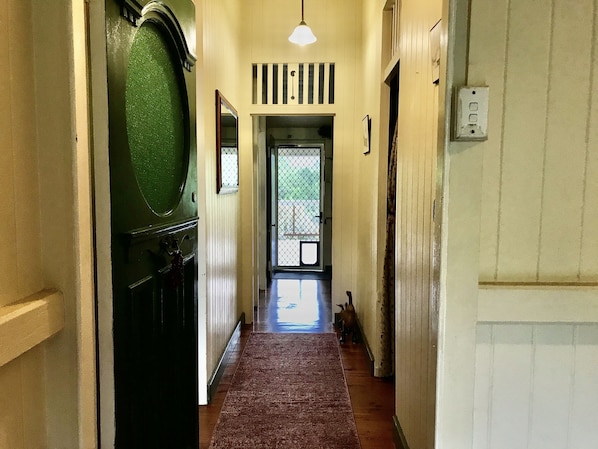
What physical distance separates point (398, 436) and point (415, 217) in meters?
1.12

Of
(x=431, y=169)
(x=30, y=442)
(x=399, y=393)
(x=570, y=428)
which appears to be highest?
(x=431, y=169)

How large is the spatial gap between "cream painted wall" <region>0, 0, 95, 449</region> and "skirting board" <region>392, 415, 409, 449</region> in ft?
5.18

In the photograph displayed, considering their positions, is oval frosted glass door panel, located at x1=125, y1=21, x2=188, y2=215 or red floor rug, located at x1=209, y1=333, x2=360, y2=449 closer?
oval frosted glass door panel, located at x1=125, y1=21, x2=188, y2=215

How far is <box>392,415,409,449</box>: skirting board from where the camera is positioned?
1.98 metres

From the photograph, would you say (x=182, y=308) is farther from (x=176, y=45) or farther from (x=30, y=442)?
A: (x=176, y=45)

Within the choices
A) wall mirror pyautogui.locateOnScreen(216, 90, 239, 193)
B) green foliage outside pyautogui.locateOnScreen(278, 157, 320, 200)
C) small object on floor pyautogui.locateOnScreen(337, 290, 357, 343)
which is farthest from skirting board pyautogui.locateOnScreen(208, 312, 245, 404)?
green foliage outside pyautogui.locateOnScreen(278, 157, 320, 200)

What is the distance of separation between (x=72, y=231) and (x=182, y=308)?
0.75 meters

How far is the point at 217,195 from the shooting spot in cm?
290

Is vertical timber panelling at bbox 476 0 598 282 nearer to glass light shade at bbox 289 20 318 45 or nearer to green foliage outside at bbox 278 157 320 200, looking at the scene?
glass light shade at bbox 289 20 318 45

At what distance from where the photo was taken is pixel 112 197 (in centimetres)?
95

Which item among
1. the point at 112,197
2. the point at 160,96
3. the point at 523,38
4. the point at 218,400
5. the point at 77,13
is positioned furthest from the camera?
the point at 218,400

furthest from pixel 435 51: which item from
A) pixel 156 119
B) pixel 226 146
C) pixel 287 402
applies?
pixel 287 402

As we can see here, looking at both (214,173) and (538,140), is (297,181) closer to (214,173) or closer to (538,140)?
(214,173)

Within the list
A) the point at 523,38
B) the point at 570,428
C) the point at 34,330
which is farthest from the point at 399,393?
the point at 34,330
